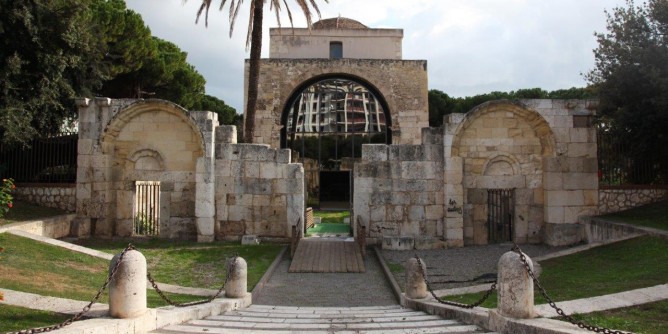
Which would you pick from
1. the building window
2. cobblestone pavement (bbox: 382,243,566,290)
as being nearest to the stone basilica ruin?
cobblestone pavement (bbox: 382,243,566,290)

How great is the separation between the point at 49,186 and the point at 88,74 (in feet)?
16.7

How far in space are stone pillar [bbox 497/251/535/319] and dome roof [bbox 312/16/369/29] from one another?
102 ft

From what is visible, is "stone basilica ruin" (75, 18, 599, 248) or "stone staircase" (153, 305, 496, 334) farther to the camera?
"stone basilica ruin" (75, 18, 599, 248)

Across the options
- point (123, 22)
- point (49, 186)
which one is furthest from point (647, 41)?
point (123, 22)

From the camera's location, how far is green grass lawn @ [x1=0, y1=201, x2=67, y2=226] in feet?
46.6

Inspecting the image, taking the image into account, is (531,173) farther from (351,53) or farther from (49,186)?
(351,53)

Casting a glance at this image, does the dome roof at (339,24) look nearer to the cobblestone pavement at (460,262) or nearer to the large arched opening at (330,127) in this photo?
the large arched opening at (330,127)

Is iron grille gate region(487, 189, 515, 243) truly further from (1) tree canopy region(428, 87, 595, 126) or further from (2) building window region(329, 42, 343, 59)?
(1) tree canopy region(428, 87, 595, 126)

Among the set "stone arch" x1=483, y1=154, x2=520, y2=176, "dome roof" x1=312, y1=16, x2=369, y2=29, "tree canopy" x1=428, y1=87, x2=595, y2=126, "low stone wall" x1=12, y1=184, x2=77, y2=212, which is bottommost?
"low stone wall" x1=12, y1=184, x2=77, y2=212

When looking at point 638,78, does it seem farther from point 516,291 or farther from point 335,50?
point 335,50

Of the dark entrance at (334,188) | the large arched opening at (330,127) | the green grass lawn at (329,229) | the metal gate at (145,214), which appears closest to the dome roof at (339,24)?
the large arched opening at (330,127)

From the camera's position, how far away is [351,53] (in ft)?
113

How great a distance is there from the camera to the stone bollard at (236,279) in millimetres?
8852

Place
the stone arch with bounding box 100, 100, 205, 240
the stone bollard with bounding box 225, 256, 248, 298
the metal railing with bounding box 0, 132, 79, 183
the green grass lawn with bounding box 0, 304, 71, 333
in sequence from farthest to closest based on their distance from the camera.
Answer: the metal railing with bounding box 0, 132, 79, 183 → the stone arch with bounding box 100, 100, 205, 240 → the stone bollard with bounding box 225, 256, 248, 298 → the green grass lawn with bounding box 0, 304, 71, 333
